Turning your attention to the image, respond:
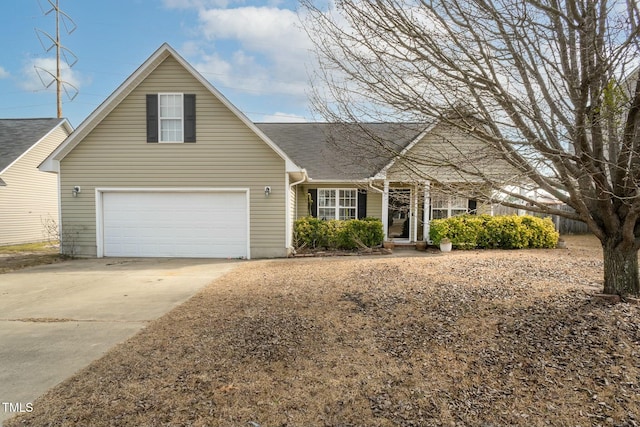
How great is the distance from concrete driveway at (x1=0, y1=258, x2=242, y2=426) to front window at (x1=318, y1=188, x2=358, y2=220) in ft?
16.1

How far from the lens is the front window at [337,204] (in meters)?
Answer: 13.2

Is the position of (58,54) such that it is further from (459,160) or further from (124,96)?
(459,160)

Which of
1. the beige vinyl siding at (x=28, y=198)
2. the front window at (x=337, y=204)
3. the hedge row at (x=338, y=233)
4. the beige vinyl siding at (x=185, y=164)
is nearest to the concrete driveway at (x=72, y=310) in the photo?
the beige vinyl siding at (x=185, y=164)

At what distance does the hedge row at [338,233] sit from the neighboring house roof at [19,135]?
1245 cm

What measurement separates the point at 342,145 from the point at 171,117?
7.24 m

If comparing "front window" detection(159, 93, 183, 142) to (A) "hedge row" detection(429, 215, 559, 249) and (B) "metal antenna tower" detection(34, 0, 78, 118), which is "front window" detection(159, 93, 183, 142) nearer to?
(A) "hedge row" detection(429, 215, 559, 249)

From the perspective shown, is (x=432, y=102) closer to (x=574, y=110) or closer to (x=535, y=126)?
(x=535, y=126)

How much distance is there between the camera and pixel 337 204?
13.2 m

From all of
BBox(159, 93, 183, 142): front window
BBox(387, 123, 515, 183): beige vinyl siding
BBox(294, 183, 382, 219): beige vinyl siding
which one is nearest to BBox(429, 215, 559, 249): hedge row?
BBox(294, 183, 382, 219): beige vinyl siding

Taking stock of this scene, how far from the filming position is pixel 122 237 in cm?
1095

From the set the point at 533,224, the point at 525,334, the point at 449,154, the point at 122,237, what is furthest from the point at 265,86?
the point at 525,334

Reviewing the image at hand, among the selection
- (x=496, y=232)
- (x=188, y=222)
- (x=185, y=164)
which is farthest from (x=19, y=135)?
(x=496, y=232)

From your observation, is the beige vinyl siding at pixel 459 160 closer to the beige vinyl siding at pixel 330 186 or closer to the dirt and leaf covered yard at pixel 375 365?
the dirt and leaf covered yard at pixel 375 365

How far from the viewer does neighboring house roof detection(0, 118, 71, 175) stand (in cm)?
1459
